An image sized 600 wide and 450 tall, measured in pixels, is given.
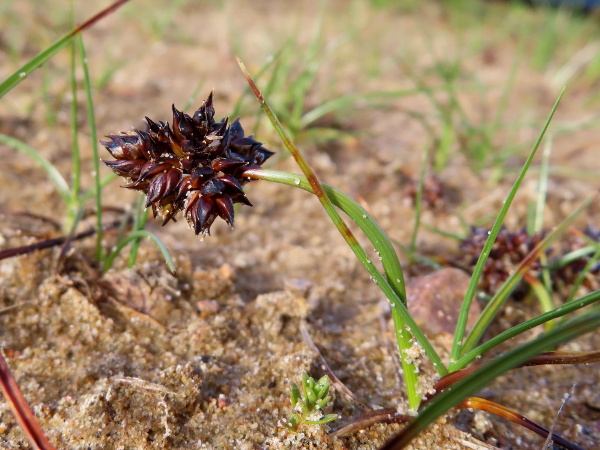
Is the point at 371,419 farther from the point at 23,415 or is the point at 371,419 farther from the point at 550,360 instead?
the point at 23,415

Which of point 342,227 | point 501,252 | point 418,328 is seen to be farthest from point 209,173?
point 501,252

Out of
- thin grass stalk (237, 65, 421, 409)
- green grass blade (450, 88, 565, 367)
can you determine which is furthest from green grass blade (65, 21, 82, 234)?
green grass blade (450, 88, 565, 367)

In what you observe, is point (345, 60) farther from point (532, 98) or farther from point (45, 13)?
point (45, 13)

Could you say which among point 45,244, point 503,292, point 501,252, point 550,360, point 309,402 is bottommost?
point 309,402

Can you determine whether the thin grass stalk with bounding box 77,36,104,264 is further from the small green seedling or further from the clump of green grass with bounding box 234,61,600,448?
the small green seedling

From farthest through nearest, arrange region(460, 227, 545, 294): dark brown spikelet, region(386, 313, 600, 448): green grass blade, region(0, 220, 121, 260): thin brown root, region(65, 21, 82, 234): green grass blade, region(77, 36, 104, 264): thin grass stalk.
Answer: region(460, 227, 545, 294): dark brown spikelet < region(65, 21, 82, 234): green grass blade < region(77, 36, 104, 264): thin grass stalk < region(0, 220, 121, 260): thin brown root < region(386, 313, 600, 448): green grass blade
